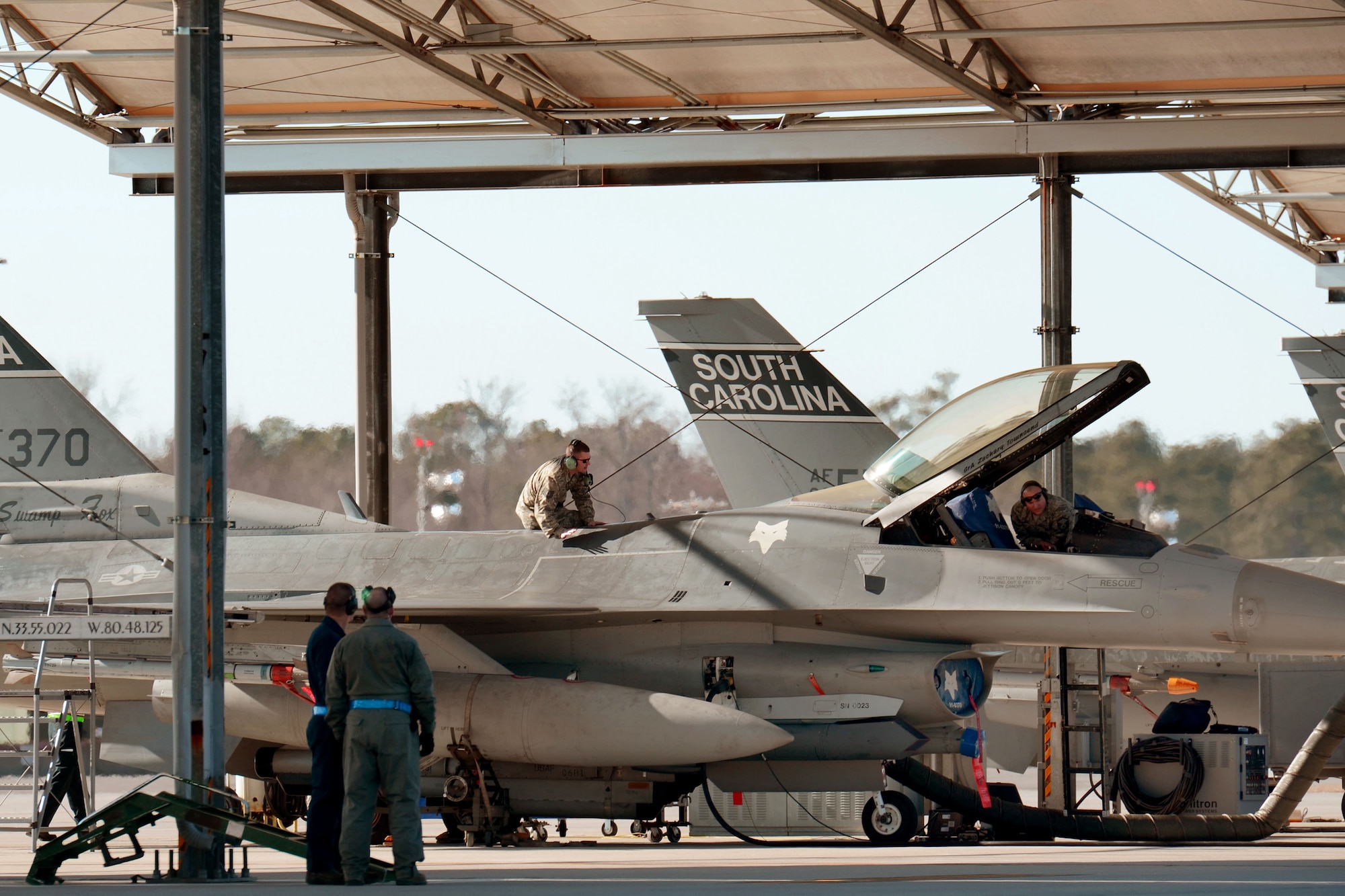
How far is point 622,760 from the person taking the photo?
10781 millimetres

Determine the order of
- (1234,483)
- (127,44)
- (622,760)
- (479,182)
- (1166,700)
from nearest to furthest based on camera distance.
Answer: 1. (622,760)
2. (127,44)
3. (479,182)
4. (1166,700)
5. (1234,483)

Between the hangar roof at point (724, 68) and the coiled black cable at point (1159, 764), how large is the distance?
5.85 meters

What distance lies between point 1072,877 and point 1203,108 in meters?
10.7

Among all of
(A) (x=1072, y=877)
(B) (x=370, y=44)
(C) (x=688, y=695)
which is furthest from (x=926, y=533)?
(B) (x=370, y=44)

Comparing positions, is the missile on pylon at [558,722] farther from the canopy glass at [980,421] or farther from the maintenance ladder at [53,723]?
the canopy glass at [980,421]

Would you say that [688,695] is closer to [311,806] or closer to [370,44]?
[311,806]

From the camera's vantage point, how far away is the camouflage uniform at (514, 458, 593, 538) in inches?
485

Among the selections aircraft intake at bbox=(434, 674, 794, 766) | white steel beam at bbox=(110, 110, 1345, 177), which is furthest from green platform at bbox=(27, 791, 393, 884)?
white steel beam at bbox=(110, 110, 1345, 177)

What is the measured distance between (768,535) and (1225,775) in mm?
3756

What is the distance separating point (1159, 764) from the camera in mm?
12227

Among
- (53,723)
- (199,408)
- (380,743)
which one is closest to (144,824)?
(380,743)

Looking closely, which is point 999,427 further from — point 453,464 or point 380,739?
point 453,464

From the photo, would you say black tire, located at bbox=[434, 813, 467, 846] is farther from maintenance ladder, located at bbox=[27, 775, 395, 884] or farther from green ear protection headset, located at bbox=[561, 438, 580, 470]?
maintenance ladder, located at bbox=[27, 775, 395, 884]

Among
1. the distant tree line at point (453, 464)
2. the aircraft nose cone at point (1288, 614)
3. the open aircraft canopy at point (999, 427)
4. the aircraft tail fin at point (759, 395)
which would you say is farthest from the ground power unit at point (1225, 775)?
the distant tree line at point (453, 464)
